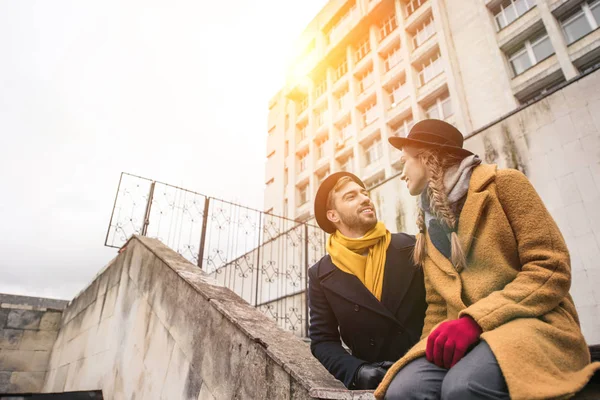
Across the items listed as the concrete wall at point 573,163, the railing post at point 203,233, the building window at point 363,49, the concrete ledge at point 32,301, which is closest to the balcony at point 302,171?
the building window at point 363,49

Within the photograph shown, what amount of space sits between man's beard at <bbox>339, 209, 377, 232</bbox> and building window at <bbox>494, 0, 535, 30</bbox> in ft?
57.1

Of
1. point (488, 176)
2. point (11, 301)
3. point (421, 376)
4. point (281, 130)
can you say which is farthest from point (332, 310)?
point (281, 130)

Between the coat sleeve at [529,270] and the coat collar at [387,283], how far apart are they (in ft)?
2.02

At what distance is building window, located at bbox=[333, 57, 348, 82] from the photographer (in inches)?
929

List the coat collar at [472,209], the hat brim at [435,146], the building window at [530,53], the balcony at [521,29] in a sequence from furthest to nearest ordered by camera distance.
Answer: the balcony at [521,29]
the building window at [530,53]
the hat brim at [435,146]
the coat collar at [472,209]

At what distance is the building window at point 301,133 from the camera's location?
2586cm

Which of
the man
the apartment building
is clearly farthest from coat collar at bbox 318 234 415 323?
the apartment building

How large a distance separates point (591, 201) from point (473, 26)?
14905mm

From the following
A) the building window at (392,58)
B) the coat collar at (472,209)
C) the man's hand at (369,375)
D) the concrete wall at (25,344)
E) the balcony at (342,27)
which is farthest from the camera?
the balcony at (342,27)

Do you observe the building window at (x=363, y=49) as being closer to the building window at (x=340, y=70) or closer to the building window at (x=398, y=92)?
the building window at (x=340, y=70)

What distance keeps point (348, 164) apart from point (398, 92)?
5.31m

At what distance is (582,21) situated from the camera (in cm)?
1309

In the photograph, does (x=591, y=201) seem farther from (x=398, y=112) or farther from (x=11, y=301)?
(x=398, y=112)

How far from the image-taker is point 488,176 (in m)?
1.45
